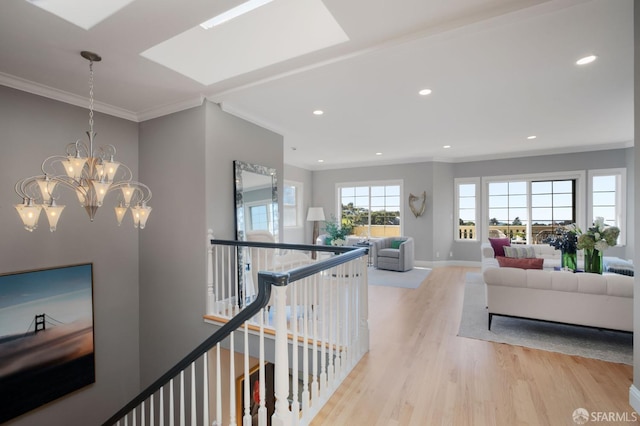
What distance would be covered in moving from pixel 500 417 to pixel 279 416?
1.51 metres

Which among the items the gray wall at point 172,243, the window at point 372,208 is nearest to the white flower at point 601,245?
the gray wall at point 172,243

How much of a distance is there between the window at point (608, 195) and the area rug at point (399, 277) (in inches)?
149

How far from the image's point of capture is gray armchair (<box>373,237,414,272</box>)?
6938 millimetres

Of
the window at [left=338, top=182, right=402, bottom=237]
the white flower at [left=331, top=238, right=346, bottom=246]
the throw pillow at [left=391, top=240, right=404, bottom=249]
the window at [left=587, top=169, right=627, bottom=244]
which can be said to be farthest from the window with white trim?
the white flower at [left=331, top=238, right=346, bottom=246]

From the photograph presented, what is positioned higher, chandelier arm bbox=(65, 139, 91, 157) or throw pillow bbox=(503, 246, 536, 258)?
chandelier arm bbox=(65, 139, 91, 157)

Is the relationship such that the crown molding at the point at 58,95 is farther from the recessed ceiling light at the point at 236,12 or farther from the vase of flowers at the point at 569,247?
the vase of flowers at the point at 569,247

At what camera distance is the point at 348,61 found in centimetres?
266

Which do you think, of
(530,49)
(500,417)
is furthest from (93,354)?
(530,49)

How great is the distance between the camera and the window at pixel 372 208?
26.9 ft

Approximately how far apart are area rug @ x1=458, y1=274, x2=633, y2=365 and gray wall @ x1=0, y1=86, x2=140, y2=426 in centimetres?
425

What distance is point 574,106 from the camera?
3949 millimetres

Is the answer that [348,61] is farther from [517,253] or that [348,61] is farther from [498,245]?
[498,245]

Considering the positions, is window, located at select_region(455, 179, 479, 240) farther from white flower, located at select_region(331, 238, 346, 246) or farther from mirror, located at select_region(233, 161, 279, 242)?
mirror, located at select_region(233, 161, 279, 242)
